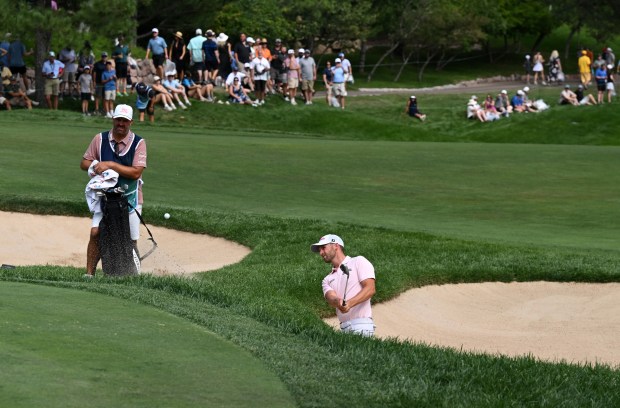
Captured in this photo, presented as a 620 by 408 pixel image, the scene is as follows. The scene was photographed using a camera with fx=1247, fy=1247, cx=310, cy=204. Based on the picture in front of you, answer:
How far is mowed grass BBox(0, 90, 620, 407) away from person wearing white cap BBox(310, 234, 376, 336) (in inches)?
18.0

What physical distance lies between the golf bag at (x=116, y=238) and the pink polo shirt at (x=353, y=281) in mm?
2901

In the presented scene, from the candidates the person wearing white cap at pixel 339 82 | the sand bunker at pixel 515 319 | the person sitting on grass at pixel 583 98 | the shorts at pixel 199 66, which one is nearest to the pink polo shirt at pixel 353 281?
the sand bunker at pixel 515 319

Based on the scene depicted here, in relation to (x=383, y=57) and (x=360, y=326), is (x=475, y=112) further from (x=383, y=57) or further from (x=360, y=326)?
(x=360, y=326)

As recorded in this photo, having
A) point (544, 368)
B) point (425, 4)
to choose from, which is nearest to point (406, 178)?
point (544, 368)

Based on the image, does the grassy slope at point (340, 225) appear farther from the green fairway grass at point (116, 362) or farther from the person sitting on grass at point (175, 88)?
the person sitting on grass at point (175, 88)

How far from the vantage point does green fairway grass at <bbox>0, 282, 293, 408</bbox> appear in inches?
297

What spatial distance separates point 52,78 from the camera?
131 feet

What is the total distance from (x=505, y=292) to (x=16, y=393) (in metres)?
10.3

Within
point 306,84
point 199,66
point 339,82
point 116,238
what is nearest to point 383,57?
point 339,82

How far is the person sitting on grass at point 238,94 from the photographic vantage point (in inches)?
1731

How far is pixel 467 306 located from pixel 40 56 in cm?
2787

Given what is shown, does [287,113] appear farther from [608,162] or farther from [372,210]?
[372,210]

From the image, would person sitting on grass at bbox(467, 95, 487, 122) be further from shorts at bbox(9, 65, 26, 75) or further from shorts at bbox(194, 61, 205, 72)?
shorts at bbox(9, 65, 26, 75)

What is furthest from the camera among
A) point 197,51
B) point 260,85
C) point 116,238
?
point 260,85
